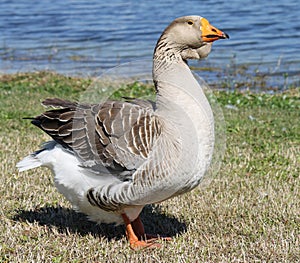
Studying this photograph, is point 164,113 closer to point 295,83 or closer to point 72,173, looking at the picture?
point 72,173

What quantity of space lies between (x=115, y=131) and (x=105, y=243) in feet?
3.20

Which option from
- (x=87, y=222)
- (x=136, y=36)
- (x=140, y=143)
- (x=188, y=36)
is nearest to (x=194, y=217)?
(x=87, y=222)

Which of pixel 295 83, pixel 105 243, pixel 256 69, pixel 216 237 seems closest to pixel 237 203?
pixel 216 237

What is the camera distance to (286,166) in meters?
7.31

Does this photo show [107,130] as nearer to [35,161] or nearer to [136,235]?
[35,161]

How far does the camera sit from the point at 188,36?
4.86 metres

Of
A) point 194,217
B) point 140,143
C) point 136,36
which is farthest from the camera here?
point 136,36

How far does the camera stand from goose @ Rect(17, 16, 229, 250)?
454 centimetres

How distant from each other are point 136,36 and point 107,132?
18317 mm

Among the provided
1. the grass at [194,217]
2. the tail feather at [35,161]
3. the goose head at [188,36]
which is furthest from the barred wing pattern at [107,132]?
the grass at [194,217]

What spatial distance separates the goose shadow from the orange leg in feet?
0.47

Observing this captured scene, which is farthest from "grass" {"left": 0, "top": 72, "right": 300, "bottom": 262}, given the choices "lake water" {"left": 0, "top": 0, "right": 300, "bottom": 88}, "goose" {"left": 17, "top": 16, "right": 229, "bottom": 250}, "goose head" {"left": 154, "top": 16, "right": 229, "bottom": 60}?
"lake water" {"left": 0, "top": 0, "right": 300, "bottom": 88}

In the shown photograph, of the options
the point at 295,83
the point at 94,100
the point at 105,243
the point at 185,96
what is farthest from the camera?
the point at 295,83

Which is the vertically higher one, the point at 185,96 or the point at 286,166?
the point at 185,96
